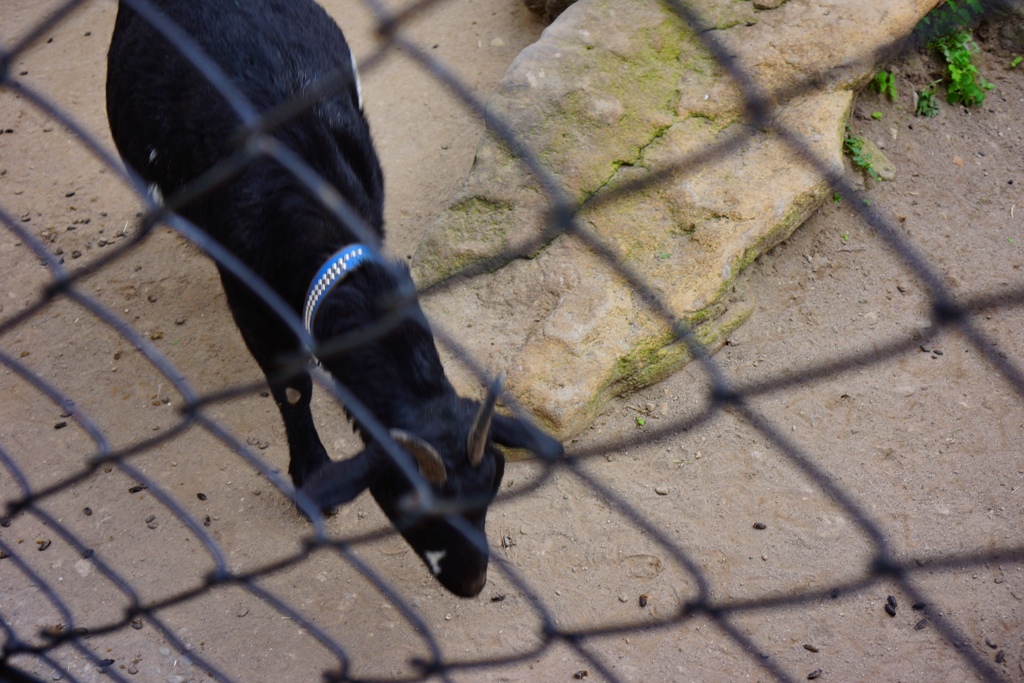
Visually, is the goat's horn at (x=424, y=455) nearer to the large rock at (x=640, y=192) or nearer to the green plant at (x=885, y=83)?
the large rock at (x=640, y=192)

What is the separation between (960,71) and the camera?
465 centimetres

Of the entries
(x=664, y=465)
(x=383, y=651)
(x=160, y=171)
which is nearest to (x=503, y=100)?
(x=160, y=171)

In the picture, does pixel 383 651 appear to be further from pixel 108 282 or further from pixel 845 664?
pixel 108 282

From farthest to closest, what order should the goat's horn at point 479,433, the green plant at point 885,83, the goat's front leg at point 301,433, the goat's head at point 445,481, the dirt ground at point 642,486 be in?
1. the green plant at point 885,83
2. the goat's front leg at point 301,433
3. the dirt ground at point 642,486
4. the goat's head at point 445,481
5. the goat's horn at point 479,433

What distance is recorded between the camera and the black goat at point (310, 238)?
2.69 metres

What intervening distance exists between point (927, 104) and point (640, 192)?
6.27 feet

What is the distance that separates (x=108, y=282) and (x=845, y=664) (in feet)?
11.9

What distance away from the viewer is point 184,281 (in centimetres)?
458

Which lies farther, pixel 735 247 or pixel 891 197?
pixel 891 197

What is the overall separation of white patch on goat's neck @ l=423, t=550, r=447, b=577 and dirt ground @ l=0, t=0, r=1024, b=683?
0.98 ft

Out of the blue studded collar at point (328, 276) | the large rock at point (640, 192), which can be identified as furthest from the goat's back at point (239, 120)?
the large rock at point (640, 192)

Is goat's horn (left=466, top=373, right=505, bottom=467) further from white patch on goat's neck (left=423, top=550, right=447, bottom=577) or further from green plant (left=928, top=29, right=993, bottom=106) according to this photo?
green plant (left=928, top=29, right=993, bottom=106)

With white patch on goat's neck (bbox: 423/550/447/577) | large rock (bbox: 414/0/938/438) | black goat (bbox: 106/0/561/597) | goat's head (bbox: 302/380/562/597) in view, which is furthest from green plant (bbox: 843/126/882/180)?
white patch on goat's neck (bbox: 423/550/447/577)

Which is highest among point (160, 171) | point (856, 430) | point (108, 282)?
point (160, 171)
